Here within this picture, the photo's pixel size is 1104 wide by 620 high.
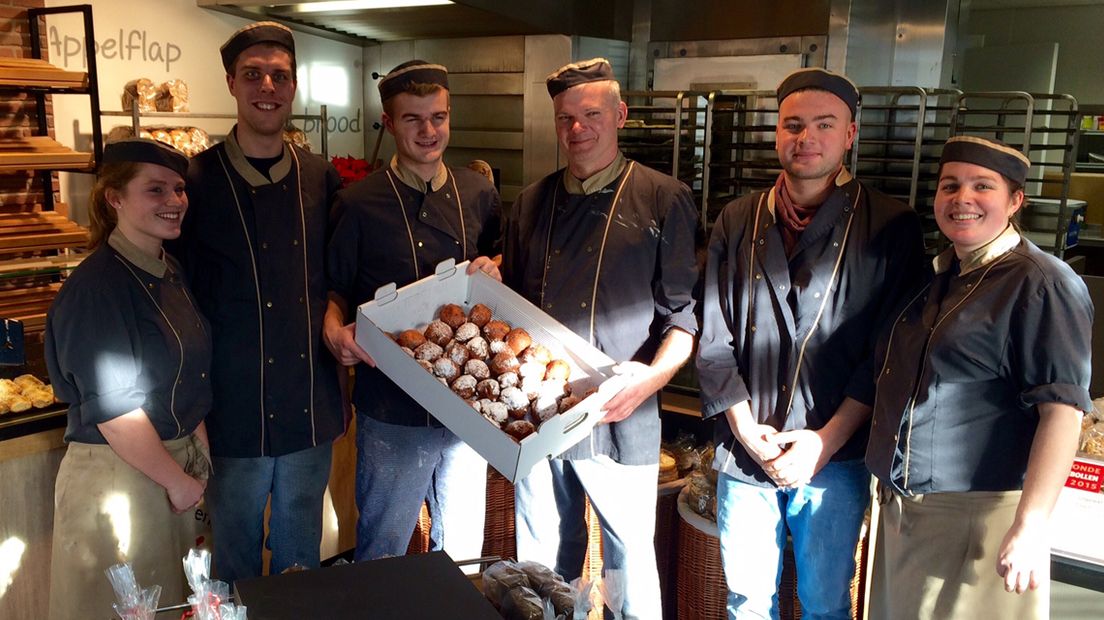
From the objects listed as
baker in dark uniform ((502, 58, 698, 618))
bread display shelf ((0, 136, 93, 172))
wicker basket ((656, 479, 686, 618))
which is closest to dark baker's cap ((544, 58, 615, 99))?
baker in dark uniform ((502, 58, 698, 618))

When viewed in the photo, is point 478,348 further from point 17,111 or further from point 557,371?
point 17,111

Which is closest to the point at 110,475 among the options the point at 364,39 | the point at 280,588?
the point at 280,588

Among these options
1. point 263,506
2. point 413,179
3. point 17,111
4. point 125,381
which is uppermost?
point 17,111

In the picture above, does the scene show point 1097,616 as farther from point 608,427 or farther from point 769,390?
point 608,427

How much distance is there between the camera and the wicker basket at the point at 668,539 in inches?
115

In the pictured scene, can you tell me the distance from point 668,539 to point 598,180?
136cm

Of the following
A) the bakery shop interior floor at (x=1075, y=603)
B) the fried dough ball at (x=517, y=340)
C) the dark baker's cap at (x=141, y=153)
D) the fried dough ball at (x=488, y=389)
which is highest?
the dark baker's cap at (x=141, y=153)

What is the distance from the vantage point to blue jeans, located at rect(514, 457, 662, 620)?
226 centimetres

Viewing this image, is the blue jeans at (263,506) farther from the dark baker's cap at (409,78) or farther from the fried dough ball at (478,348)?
the dark baker's cap at (409,78)

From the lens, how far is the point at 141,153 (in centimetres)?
204

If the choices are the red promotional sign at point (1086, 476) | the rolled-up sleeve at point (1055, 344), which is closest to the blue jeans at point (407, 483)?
the rolled-up sleeve at point (1055, 344)

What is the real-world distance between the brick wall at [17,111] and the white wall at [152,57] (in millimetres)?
107

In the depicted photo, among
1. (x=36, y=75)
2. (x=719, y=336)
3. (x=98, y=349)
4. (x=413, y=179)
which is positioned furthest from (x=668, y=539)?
(x=36, y=75)

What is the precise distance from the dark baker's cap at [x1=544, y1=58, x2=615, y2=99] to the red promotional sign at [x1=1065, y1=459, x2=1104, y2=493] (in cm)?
159
